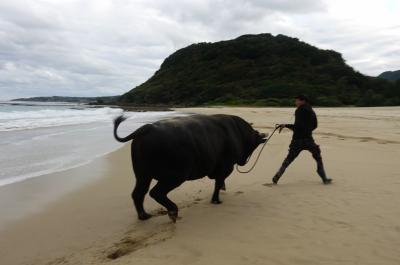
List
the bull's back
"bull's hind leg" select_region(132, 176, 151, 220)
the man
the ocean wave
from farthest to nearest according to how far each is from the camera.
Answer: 1. the ocean wave
2. the man
3. "bull's hind leg" select_region(132, 176, 151, 220)
4. the bull's back

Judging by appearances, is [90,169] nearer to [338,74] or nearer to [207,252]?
[207,252]

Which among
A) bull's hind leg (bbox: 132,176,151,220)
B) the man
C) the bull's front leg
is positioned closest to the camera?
bull's hind leg (bbox: 132,176,151,220)

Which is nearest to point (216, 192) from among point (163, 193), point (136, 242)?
point (163, 193)

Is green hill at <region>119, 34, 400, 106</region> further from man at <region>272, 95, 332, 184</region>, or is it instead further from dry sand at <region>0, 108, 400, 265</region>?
dry sand at <region>0, 108, 400, 265</region>

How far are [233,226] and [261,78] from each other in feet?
265

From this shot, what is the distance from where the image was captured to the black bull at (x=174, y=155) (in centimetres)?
584

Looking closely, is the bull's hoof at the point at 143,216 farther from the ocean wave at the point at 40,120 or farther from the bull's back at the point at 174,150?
the ocean wave at the point at 40,120

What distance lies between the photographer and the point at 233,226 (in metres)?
5.67

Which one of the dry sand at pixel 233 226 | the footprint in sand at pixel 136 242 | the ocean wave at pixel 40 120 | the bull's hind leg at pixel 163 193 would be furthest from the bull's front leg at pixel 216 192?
the ocean wave at pixel 40 120

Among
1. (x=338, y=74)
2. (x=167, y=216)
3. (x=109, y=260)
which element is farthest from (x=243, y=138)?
(x=338, y=74)

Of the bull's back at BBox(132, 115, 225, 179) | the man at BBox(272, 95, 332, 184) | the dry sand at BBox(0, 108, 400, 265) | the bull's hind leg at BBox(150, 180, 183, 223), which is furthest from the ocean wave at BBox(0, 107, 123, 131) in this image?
the bull's hind leg at BBox(150, 180, 183, 223)

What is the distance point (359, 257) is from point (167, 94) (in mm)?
91271

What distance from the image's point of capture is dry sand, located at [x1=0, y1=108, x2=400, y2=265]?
461cm

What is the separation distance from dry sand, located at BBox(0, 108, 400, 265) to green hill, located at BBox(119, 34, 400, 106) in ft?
154
